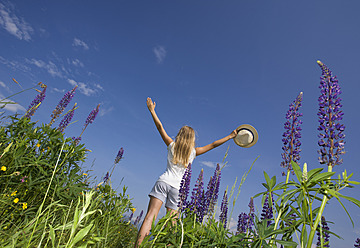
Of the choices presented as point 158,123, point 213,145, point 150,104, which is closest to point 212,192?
point 213,145

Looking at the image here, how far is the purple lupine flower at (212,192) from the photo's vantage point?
2.87 m

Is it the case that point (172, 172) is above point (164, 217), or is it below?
above

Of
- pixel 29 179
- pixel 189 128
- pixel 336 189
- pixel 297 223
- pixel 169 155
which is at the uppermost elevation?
pixel 189 128

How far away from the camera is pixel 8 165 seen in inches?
107

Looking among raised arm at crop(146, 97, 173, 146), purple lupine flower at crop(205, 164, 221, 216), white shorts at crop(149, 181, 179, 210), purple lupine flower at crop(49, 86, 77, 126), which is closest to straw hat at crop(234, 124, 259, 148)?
purple lupine flower at crop(205, 164, 221, 216)

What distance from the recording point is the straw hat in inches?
171

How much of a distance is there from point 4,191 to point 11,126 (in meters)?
0.92

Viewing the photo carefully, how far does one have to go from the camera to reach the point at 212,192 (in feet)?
10.5

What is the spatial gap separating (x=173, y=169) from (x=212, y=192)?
128cm

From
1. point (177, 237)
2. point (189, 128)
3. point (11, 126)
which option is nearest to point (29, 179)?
point (11, 126)

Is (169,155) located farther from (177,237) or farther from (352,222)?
(352,222)

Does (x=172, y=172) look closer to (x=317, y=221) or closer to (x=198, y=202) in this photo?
(x=198, y=202)

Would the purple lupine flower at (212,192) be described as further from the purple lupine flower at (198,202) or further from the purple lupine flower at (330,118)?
the purple lupine flower at (330,118)

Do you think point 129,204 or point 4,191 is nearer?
point 4,191
